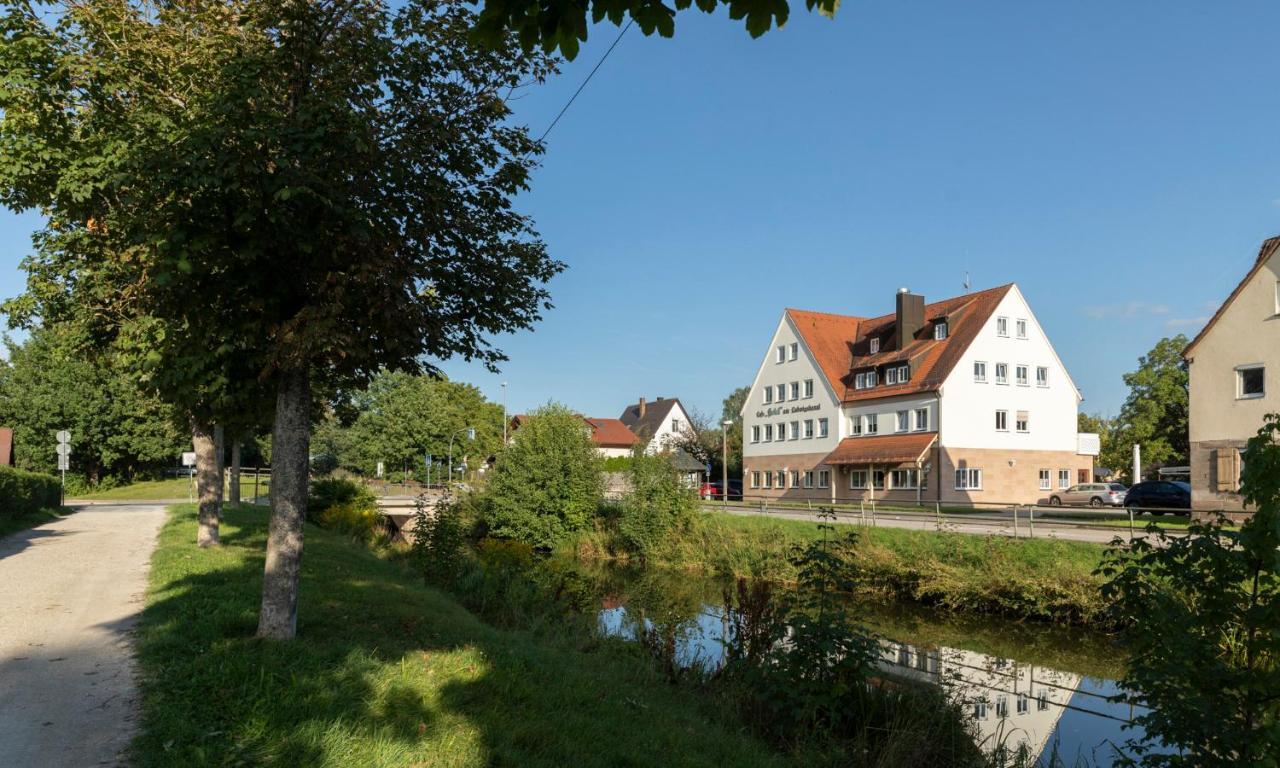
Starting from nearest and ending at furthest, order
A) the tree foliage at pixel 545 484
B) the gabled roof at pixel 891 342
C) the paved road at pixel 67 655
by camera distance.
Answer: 1. the paved road at pixel 67 655
2. the tree foliage at pixel 545 484
3. the gabled roof at pixel 891 342

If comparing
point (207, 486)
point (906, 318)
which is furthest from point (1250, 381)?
point (207, 486)

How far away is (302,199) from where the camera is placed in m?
7.56

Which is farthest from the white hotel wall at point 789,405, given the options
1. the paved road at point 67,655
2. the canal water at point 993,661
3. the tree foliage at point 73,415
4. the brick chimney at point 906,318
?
the paved road at point 67,655

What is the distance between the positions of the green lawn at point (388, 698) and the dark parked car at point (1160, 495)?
34102mm

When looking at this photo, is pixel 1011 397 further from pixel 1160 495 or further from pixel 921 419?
pixel 1160 495

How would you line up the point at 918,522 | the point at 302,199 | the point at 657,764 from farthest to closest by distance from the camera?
the point at 918,522 → the point at 302,199 → the point at 657,764

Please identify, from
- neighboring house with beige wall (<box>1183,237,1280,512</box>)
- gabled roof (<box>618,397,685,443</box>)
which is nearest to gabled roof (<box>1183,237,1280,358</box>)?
neighboring house with beige wall (<box>1183,237,1280,512</box>)

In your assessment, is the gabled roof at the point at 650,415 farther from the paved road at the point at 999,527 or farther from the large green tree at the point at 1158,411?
the paved road at the point at 999,527

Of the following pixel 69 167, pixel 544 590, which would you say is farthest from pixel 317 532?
pixel 69 167

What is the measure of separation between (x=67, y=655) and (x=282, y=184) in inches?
199

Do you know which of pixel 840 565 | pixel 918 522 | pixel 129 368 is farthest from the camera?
pixel 918 522

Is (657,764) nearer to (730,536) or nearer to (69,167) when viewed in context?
(69,167)

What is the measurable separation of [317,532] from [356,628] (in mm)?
16367

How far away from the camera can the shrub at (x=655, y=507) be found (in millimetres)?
32062
